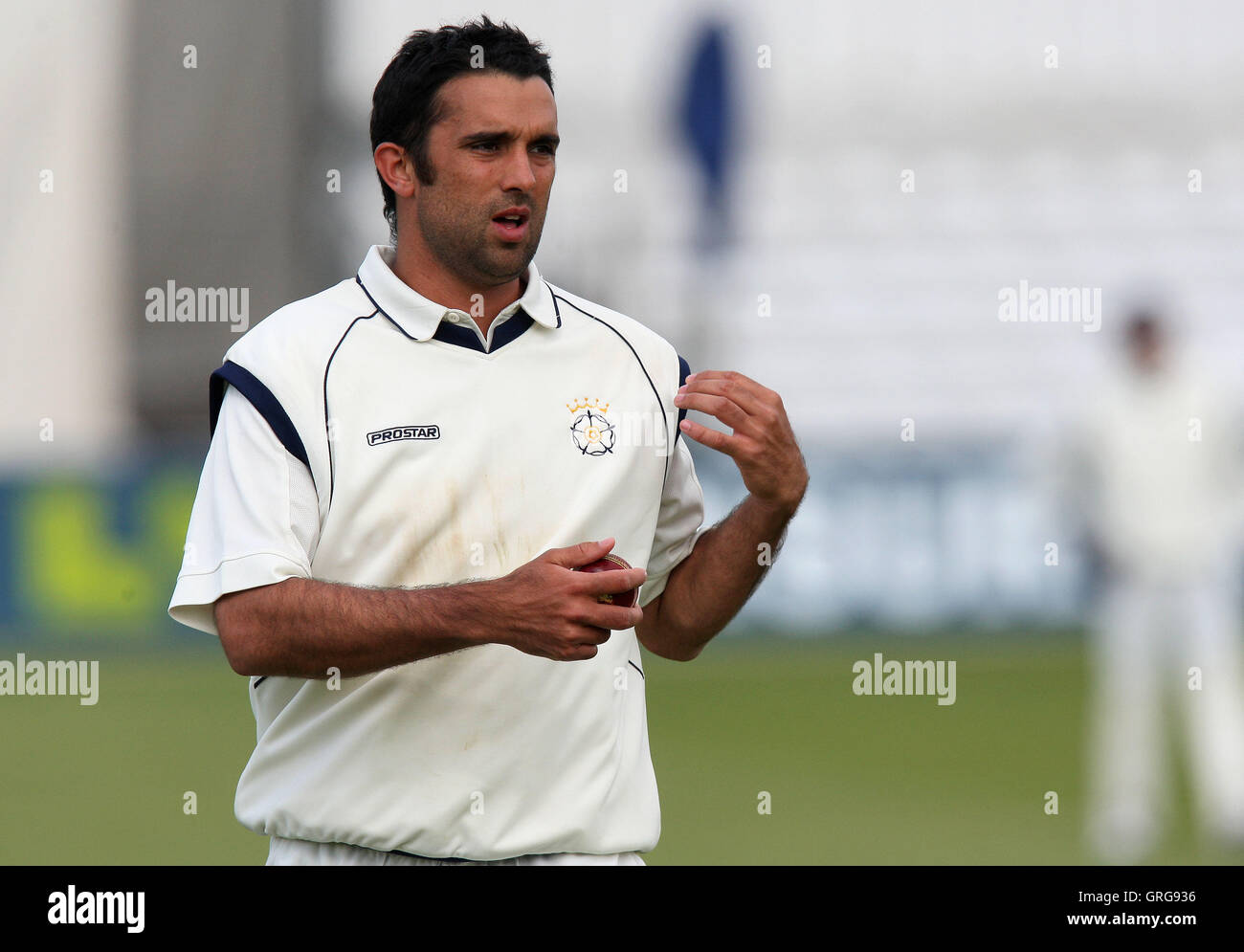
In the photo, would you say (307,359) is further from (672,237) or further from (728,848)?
(672,237)

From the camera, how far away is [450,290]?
278 cm

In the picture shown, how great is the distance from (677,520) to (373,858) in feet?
2.72

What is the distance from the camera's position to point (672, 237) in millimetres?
15312

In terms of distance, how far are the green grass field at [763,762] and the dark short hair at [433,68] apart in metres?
3.74

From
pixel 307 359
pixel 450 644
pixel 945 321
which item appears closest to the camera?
pixel 450 644

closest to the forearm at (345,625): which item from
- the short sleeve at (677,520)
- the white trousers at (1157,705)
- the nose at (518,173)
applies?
the short sleeve at (677,520)

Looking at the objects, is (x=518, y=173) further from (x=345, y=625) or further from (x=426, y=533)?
(x=345, y=625)

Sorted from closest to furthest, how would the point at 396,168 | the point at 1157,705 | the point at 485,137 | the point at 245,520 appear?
the point at 245,520 < the point at 485,137 < the point at 396,168 < the point at 1157,705

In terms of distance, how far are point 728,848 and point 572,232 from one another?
9.93 meters

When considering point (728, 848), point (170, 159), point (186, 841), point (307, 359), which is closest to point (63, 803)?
point (186, 841)

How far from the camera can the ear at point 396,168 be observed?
9.29 feet

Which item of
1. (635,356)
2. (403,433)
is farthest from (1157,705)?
(403,433)

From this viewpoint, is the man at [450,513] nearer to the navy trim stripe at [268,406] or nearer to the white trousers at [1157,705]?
the navy trim stripe at [268,406]

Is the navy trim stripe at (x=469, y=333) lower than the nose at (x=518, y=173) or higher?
lower
